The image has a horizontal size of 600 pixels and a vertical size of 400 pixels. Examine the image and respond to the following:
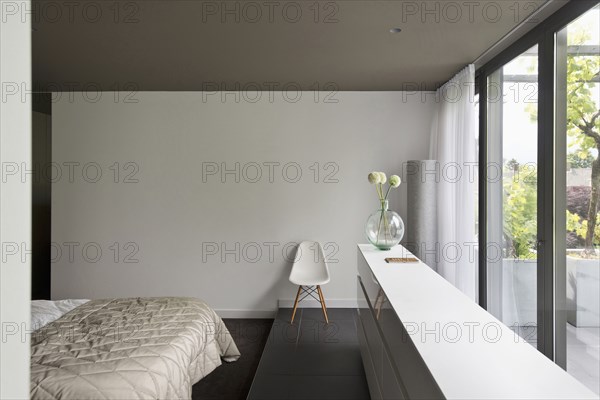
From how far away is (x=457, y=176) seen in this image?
4.25 meters

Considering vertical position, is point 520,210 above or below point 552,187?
below

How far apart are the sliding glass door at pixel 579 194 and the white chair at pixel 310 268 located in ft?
7.84

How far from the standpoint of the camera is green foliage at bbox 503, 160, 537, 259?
10.4ft

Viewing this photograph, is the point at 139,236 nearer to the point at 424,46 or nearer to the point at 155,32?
the point at 155,32

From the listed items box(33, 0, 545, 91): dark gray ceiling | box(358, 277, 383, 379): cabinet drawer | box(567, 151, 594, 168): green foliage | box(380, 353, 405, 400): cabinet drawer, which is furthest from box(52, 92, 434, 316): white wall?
box(380, 353, 405, 400): cabinet drawer

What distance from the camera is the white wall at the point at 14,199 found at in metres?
0.46

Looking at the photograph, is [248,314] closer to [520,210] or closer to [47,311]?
[47,311]

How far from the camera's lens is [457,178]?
4254mm

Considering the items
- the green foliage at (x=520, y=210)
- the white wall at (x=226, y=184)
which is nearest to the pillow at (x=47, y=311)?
the white wall at (x=226, y=184)

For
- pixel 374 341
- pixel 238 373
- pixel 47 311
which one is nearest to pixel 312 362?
pixel 238 373

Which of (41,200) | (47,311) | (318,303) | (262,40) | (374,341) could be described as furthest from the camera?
(41,200)

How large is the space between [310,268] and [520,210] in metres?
2.36

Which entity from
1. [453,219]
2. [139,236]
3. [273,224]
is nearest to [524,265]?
[453,219]

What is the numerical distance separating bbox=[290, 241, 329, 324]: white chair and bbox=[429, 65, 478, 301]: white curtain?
131 cm
